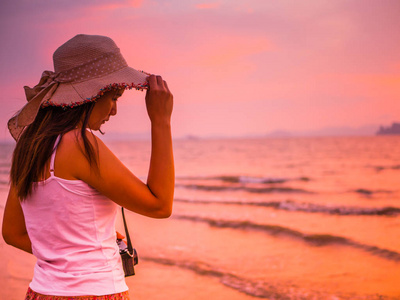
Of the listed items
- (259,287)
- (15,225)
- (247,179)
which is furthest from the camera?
(247,179)

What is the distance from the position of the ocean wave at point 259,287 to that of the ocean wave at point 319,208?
20.5ft

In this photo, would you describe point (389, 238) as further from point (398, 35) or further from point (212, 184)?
point (398, 35)

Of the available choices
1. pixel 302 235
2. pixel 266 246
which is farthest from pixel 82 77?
pixel 302 235

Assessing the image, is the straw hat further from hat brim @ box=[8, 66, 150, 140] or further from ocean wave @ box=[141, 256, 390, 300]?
ocean wave @ box=[141, 256, 390, 300]

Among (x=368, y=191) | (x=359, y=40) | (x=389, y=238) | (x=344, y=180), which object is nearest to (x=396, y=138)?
(x=359, y=40)

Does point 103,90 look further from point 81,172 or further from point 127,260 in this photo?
point 127,260

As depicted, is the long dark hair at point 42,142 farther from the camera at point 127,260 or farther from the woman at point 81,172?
the camera at point 127,260

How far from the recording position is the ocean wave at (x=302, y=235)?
7.20m

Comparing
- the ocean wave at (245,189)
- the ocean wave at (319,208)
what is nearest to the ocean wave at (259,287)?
the ocean wave at (319,208)

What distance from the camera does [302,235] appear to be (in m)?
8.53

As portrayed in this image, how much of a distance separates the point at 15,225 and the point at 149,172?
1.86 ft

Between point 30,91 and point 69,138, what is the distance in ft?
0.85

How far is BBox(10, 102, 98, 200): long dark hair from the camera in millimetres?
1184

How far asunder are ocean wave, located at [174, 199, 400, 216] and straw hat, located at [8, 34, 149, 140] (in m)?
10.7
